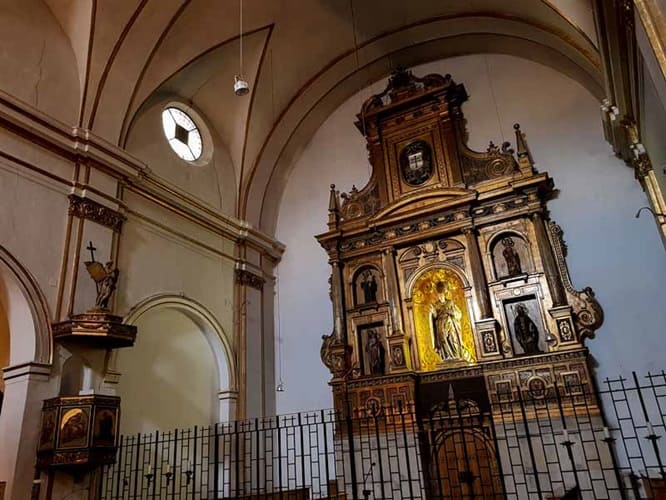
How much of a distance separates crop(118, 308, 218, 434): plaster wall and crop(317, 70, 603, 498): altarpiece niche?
236cm

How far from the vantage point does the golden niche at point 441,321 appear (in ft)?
29.4

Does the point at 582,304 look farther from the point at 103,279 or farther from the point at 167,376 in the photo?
the point at 103,279

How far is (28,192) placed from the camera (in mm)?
6996

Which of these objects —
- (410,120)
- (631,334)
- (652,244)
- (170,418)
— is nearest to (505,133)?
(410,120)

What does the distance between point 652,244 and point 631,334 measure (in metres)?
1.43

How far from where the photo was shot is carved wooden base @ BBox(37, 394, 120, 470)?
612 centimetres

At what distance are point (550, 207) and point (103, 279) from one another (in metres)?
7.19

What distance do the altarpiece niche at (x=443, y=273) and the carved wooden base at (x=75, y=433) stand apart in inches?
159

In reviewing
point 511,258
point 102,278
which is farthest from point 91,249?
point 511,258

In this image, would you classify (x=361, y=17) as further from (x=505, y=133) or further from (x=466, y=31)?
(x=505, y=133)

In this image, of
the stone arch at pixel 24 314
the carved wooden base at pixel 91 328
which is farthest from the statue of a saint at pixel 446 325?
the stone arch at pixel 24 314

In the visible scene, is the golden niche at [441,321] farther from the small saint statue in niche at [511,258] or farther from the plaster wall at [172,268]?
the plaster wall at [172,268]

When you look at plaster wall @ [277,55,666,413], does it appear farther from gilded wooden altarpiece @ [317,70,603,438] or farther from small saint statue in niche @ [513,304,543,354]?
small saint statue in niche @ [513,304,543,354]

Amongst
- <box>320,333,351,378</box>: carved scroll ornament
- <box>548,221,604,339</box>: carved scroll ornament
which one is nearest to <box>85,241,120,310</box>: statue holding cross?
<box>320,333,351,378</box>: carved scroll ornament
